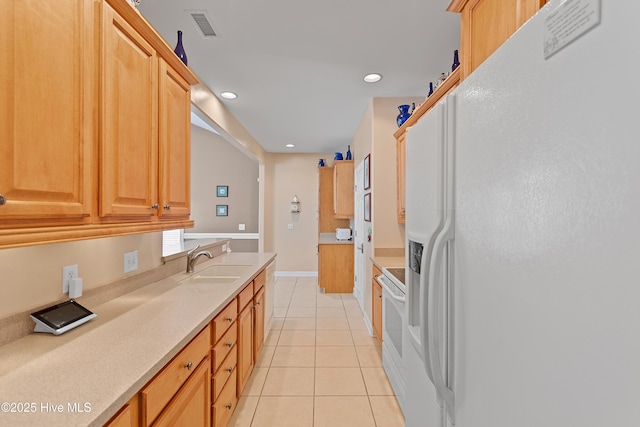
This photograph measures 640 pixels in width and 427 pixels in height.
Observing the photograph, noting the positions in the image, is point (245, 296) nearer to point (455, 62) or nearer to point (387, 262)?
point (387, 262)

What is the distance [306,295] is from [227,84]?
11.3 feet

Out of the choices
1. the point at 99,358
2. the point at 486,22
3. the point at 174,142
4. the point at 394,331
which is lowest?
the point at 394,331

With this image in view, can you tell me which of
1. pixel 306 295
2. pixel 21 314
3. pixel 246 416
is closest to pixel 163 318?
pixel 21 314

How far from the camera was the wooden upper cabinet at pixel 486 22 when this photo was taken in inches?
38.5

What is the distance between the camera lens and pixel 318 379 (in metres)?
2.51

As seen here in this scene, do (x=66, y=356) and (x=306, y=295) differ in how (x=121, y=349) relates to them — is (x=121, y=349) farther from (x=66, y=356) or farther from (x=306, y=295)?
(x=306, y=295)

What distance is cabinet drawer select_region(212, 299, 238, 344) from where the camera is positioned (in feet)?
5.28

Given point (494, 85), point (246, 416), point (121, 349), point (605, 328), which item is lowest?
point (246, 416)

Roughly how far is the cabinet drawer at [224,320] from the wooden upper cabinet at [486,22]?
1763mm

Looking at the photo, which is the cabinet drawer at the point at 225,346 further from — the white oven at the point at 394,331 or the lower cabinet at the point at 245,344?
the white oven at the point at 394,331

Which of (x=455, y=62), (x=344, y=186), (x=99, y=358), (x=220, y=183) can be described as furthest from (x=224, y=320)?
(x=220, y=183)

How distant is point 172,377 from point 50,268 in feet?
2.40

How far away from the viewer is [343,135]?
16.6 ft

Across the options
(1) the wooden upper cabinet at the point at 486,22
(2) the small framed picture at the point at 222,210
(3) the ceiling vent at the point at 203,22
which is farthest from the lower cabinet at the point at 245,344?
(2) the small framed picture at the point at 222,210
